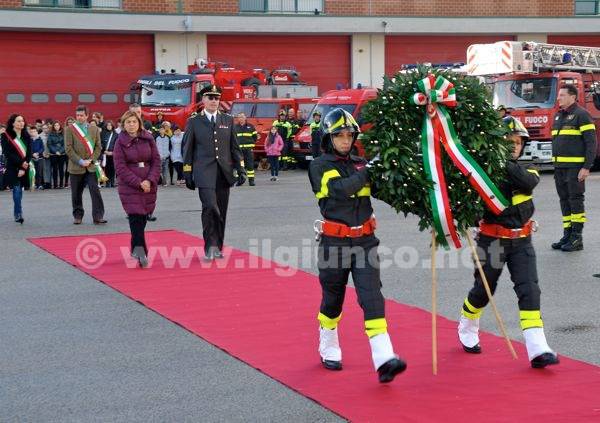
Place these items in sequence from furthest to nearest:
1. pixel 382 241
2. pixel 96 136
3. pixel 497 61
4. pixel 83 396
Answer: pixel 497 61
pixel 96 136
pixel 382 241
pixel 83 396

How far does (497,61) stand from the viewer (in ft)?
88.6

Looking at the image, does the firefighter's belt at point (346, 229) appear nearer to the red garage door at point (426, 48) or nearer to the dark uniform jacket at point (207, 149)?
the dark uniform jacket at point (207, 149)

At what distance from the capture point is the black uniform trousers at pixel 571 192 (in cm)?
1312

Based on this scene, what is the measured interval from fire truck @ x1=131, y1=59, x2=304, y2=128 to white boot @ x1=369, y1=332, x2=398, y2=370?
25652 millimetres

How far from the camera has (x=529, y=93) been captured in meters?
27.1

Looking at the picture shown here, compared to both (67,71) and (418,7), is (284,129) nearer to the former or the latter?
(67,71)

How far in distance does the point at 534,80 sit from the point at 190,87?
1150 cm

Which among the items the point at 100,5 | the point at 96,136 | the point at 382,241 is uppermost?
the point at 100,5

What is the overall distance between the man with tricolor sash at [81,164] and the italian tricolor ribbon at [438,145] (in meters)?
10.7

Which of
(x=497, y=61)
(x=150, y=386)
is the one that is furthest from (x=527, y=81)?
(x=150, y=386)

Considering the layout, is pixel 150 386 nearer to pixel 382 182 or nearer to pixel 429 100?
pixel 382 182

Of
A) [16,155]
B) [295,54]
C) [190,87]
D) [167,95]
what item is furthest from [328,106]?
[16,155]

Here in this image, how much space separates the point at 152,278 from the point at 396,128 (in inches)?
198

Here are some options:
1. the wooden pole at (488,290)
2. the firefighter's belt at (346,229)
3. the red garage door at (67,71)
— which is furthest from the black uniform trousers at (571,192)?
the red garage door at (67,71)
